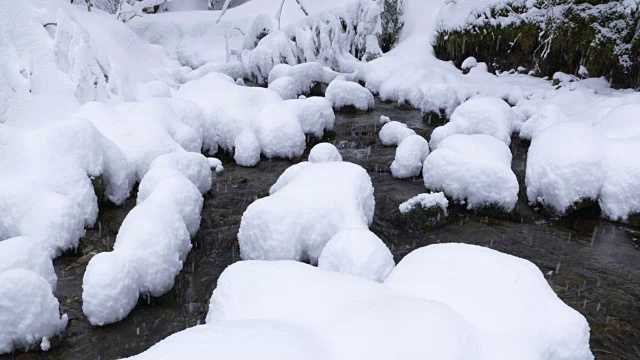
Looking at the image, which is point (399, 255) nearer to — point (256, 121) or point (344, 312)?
point (344, 312)

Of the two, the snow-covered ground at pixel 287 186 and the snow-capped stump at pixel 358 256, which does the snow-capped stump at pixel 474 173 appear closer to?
the snow-covered ground at pixel 287 186

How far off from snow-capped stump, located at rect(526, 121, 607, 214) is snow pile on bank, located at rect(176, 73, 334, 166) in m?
4.39

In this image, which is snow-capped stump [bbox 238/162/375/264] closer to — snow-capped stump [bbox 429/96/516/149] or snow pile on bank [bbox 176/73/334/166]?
snow pile on bank [bbox 176/73/334/166]

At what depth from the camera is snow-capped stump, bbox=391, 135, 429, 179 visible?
895cm

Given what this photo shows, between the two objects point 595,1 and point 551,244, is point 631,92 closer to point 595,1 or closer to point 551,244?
point 595,1

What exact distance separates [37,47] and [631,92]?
12.9 metres

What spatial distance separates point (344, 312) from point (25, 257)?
3667mm

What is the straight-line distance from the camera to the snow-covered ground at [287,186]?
3.46 meters

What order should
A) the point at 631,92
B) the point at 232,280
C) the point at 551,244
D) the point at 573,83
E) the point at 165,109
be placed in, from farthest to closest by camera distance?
the point at 573,83
the point at 631,92
the point at 165,109
the point at 551,244
the point at 232,280

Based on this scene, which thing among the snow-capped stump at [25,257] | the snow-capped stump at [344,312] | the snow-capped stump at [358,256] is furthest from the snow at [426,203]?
the snow-capped stump at [25,257]

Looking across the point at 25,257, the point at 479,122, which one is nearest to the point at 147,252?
the point at 25,257

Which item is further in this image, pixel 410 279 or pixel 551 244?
pixel 551 244

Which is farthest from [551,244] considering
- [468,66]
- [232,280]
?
[468,66]

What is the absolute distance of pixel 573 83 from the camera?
12453mm
